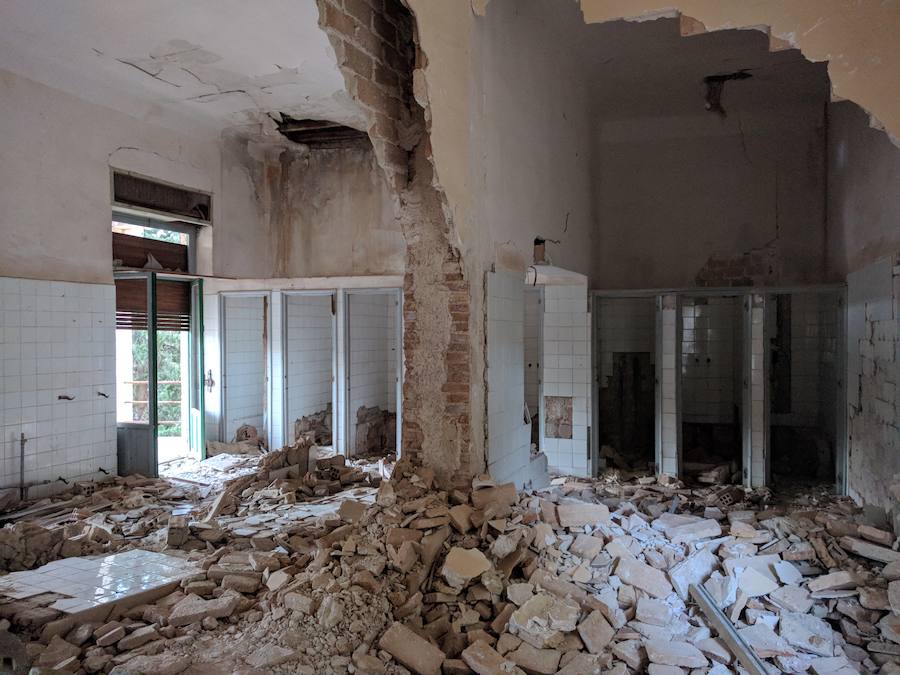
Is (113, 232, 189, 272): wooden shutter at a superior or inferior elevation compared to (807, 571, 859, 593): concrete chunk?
superior

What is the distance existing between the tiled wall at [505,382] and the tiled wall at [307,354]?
3.69 metres

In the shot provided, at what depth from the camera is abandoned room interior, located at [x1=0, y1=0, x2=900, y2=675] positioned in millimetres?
2994

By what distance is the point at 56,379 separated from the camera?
5656 millimetres

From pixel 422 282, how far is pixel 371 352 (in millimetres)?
4390

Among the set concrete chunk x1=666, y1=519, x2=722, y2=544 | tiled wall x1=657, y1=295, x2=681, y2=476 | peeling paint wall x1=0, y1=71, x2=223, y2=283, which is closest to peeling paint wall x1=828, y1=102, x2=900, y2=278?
tiled wall x1=657, y1=295, x2=681, y2=476

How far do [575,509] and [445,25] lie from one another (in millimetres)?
3110

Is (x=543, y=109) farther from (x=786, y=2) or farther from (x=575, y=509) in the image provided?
(x=575, y=509)

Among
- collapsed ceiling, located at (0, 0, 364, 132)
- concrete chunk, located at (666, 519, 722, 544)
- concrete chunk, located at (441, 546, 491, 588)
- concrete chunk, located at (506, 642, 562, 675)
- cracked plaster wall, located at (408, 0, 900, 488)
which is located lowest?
concrete chunk, located at (506, 642, 562, 675)

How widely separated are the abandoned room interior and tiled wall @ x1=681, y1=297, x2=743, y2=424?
47mm

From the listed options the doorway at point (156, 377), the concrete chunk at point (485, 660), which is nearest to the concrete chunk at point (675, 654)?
the concrete chunk at point (485, 660)

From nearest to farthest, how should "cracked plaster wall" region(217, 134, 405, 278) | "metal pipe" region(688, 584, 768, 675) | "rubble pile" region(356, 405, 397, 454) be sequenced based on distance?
"metal pipe" region(688, 584, 768, 675) < "cracked plaster wall" region(217, 134, 405, 278) < "rubble pile" region(356, 405, 397, 454)

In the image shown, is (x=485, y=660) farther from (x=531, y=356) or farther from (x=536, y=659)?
(x=531, y=356)

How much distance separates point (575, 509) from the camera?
3.89m

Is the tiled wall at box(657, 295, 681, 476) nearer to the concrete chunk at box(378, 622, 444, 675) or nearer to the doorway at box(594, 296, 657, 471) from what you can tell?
the doorway at box(594, 296, 657, 471)
